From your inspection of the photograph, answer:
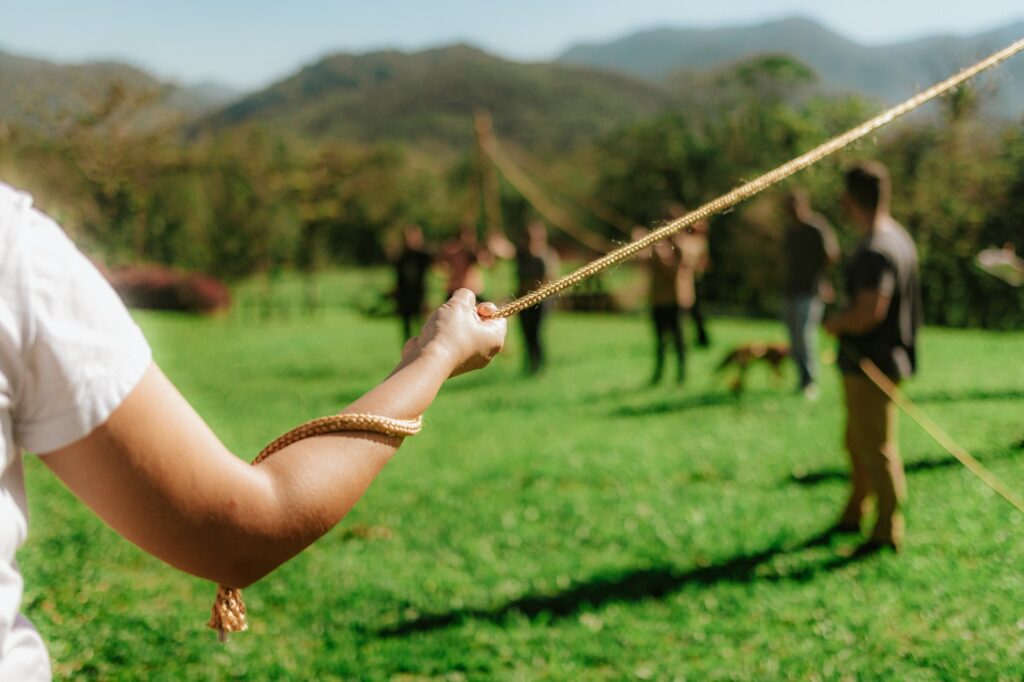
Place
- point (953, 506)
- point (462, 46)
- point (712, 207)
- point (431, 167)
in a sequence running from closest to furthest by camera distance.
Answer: point (712, 207)
point (953, 506)
point (431, 167)
point (462, 46)

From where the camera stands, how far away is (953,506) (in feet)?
16.8

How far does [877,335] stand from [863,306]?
0.84 feet

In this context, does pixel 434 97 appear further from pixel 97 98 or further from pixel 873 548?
pixel 873 548

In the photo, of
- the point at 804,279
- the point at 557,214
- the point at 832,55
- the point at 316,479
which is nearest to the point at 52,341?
the point at 316,479

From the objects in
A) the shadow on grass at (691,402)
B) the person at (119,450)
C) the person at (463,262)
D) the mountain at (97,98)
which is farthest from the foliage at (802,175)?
the mountain at (97,98)

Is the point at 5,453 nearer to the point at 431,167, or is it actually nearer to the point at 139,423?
the point at 139,423

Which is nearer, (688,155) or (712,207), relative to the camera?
(712,207)

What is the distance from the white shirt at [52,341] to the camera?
0.84 meters

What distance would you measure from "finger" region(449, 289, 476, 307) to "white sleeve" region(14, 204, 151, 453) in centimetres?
58

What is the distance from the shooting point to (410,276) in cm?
1363

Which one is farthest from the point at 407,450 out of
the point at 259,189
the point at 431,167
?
the point at 431,167

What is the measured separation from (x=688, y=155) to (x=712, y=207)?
1170 inches

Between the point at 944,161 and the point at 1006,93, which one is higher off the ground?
the point at 1006,93

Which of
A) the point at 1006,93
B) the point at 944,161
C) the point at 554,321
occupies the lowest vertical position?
the point at 554,321
